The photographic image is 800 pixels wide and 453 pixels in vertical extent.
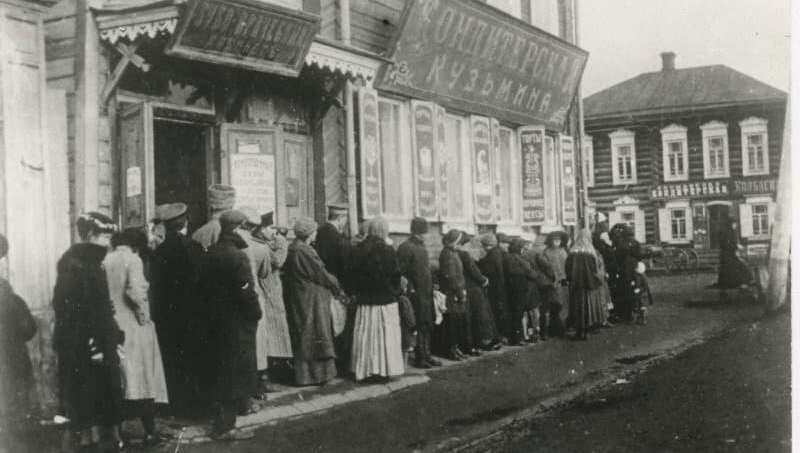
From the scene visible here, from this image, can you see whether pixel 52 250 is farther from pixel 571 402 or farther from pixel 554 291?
pixel 554 291

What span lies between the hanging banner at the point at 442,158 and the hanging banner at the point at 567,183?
414 cm

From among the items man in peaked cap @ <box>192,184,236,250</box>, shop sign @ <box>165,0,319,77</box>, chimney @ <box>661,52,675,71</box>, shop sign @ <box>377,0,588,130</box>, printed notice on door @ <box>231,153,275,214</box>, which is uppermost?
Result: chimney @ <box>661,52,675,71</box>

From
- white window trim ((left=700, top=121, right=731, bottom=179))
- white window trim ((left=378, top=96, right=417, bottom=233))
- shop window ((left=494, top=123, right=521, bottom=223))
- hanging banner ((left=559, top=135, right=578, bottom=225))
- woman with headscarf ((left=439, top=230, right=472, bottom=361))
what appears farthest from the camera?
white window trim ((left=700, top=121, right=731, bottom=179))

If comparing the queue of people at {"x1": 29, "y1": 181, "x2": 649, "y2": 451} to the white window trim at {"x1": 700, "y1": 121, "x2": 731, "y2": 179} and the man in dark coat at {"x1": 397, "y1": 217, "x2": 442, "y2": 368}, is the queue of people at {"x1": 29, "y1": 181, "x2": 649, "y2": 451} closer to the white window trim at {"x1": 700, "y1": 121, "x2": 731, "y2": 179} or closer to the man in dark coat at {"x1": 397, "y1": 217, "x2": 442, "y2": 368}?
the man in dark coat at {"x1": 397, "y1": 217, "x2": 442, "y2": 368}

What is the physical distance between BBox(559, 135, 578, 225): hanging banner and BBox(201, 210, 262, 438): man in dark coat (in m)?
11.1

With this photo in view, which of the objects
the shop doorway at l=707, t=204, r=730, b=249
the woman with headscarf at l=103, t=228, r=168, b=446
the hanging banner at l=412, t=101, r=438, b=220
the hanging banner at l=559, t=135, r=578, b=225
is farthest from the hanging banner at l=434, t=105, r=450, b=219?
the shop doorway at l=707, t=204, r=730, b=249

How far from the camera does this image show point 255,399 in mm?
8117

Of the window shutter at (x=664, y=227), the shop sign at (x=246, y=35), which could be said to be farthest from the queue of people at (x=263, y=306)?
the window shutter at (x=664, y=227)

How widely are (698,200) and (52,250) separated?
110 feet

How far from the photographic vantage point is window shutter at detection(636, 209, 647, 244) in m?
→ 38.7

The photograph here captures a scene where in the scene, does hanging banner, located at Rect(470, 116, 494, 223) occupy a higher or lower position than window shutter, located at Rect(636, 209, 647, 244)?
higher

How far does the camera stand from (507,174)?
627 inches

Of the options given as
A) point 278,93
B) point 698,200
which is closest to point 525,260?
point 278,93

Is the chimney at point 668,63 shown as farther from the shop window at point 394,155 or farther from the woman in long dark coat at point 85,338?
the woman in long dark coat at point 85,338
